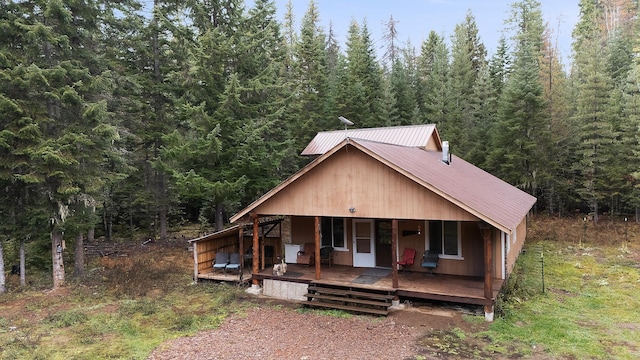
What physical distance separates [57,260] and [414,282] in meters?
10.9

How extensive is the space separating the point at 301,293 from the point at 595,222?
65.7 feet

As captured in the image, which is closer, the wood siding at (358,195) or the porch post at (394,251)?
the wood siding at (358,195)

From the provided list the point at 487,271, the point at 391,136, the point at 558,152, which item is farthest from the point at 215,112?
the point at 558,152

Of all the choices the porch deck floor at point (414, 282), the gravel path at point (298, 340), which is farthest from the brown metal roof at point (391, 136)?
the gravel path at point (298, 340)

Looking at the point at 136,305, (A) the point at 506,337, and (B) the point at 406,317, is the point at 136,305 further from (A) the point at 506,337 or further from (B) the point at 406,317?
(A) the point at 506,337

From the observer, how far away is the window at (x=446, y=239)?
1136cm

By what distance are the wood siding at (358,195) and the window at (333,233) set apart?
2229 millimetres

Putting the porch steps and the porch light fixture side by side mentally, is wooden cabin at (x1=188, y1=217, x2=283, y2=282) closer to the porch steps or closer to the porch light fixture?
the porch steps

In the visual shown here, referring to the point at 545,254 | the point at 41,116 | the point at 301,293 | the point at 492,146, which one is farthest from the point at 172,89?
the point at 492,146

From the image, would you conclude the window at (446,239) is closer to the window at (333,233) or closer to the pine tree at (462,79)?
the window at (333,233)

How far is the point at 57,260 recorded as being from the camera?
12367 millimetres

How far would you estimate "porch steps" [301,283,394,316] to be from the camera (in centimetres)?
971

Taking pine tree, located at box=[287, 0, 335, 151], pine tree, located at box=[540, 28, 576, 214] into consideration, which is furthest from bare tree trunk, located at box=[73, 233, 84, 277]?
pine tree, located at box=[540, 28, 576, 214]

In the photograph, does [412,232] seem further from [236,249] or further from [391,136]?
[391,136]
